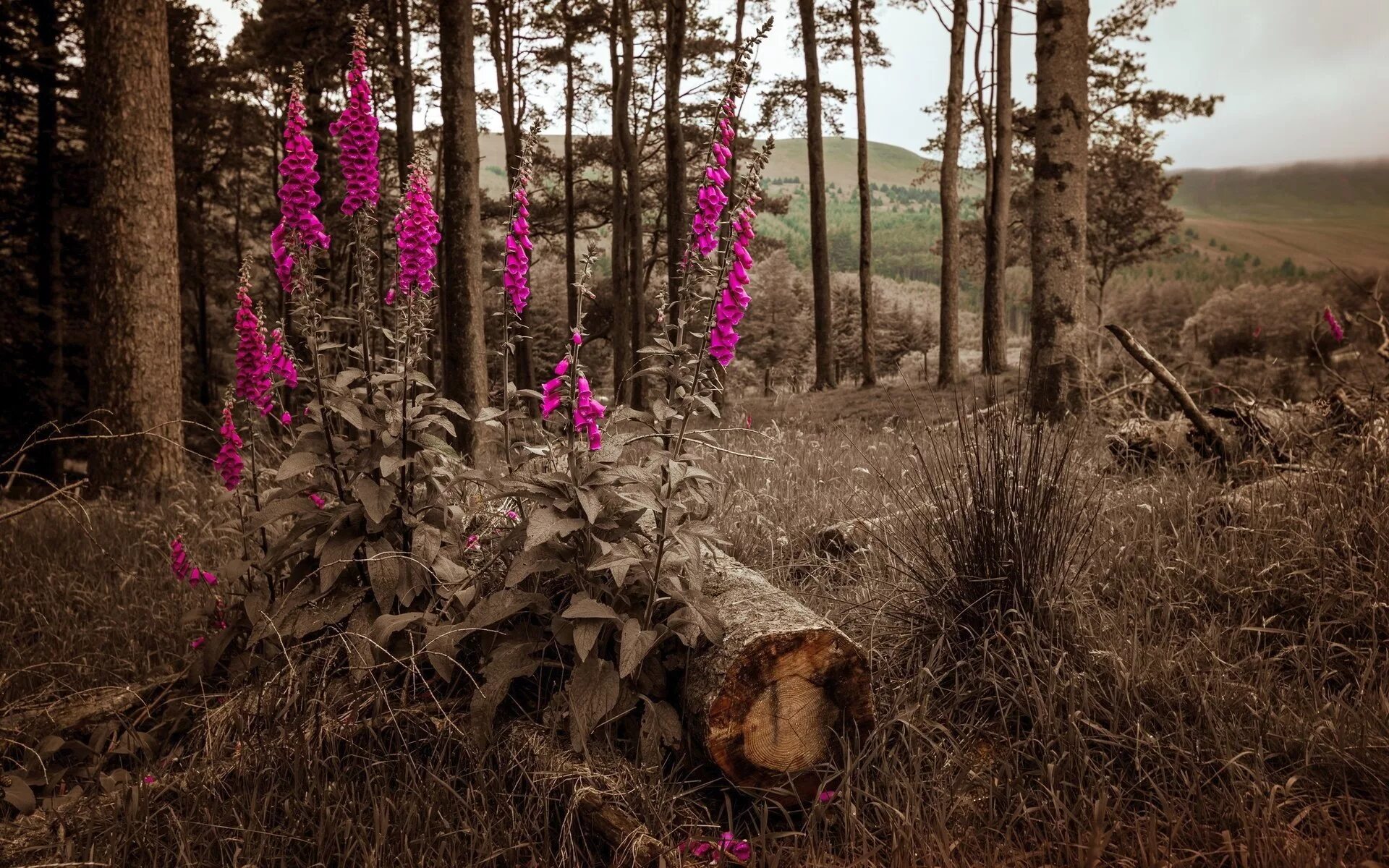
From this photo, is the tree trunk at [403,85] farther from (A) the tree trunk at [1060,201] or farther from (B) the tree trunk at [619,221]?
(A) the tree trunk at [1060,201]

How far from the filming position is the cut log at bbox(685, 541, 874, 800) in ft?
7.02

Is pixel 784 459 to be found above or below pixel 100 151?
below

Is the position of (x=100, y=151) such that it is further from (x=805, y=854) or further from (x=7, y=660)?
(x=805, y=854)

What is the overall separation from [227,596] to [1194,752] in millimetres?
3807

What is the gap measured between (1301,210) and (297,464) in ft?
54.7

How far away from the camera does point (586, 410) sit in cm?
228

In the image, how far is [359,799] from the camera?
225 cm

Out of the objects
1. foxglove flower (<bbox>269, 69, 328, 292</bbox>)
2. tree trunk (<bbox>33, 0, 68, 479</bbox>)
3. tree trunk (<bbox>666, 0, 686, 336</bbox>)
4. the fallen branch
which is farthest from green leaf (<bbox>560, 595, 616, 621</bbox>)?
tree trunk (<bbox>33, 0, 68, 479</bbox>)

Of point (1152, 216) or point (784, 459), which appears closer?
point (784, 459)

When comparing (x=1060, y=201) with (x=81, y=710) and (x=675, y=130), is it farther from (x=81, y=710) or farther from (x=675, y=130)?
(x=675, y=130)

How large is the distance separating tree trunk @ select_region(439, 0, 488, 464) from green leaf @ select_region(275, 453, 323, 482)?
5487 mm

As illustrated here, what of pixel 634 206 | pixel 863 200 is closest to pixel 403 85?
pixel 634 206

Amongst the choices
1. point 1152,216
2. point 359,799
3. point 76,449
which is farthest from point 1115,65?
point 76,449

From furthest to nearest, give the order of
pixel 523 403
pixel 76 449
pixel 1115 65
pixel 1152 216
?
1. pixel 1152 216
2. pixel 1115 65
3. pixel 76 449
4. pixel 523 403
